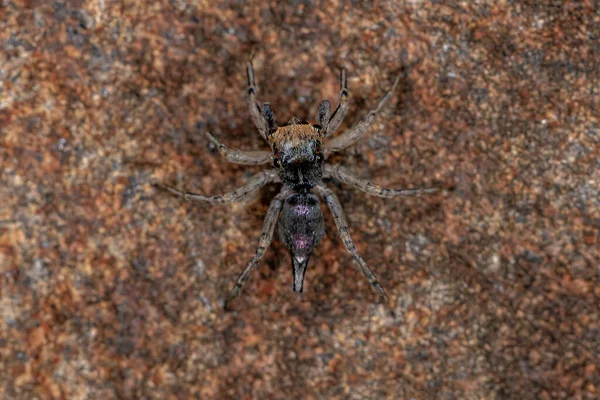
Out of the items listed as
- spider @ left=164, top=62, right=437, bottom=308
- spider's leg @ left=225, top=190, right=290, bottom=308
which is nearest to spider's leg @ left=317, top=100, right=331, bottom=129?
spider @ left=164, top=62, right=437, bottom=308

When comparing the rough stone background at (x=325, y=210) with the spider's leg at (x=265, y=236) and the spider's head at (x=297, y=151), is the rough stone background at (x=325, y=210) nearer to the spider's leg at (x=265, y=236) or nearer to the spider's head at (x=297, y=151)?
the spider's leg at (x=265, y=236)

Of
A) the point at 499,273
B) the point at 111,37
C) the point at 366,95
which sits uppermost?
the point at 111,37

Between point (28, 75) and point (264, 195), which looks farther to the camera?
point (264, 195)

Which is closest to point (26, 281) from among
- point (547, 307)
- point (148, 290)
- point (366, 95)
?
point (148, 290)

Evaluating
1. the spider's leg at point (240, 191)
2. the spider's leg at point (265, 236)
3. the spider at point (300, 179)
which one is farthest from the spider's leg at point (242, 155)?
the spider's leg at point (265, 236)

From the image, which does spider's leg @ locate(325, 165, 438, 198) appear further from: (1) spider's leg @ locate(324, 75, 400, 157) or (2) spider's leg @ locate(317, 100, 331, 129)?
(2) spider's leg @ locate(317, 100, 331, 129)

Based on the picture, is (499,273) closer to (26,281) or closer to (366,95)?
(366,95)
